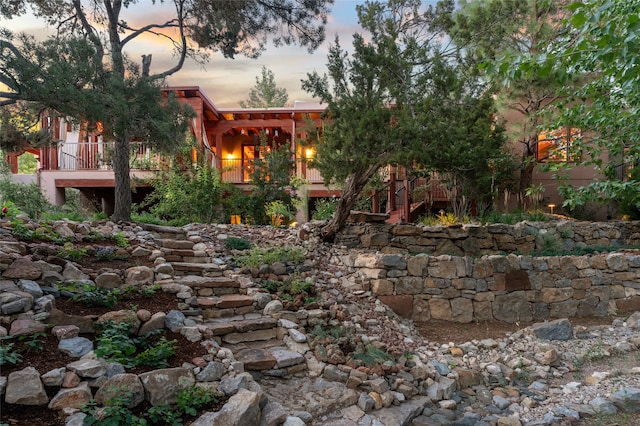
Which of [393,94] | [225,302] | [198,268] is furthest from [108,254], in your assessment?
[393,94]

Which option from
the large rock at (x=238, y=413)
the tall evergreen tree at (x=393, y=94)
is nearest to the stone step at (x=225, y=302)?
the large rock at (x=238, y=413)

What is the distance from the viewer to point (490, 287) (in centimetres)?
613

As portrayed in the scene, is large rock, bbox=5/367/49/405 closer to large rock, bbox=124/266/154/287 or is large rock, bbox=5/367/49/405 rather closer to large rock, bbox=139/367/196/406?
large rock, bbox=139/367/196/406

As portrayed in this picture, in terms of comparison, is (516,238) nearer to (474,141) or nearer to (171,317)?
(474,141)

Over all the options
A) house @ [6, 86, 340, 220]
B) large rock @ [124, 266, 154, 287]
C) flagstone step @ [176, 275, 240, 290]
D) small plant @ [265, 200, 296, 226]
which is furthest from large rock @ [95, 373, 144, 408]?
house @ [6, 86, 340, 220]

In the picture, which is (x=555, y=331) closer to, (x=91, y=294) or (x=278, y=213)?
(x=91, y=294)

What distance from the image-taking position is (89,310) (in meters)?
3.52

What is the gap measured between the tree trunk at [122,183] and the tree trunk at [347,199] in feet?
12.5

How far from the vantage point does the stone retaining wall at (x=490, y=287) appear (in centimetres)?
600

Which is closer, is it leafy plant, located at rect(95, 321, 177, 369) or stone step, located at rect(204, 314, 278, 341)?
leafy plant, located at rect(95, 321, 177, 369)

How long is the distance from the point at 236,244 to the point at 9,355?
3825 millimetres

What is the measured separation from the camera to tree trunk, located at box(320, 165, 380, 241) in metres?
6.90

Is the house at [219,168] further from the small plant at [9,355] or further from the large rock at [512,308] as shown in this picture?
the small plant at [9,355]

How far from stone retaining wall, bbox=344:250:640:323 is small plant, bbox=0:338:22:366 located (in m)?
4.32
